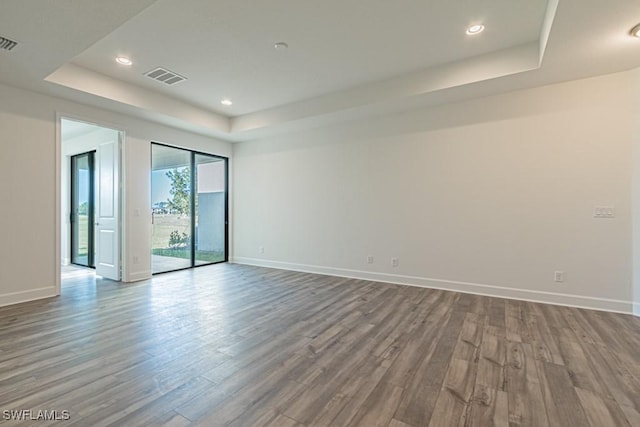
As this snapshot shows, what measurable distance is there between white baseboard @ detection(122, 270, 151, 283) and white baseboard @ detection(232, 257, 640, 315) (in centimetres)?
259

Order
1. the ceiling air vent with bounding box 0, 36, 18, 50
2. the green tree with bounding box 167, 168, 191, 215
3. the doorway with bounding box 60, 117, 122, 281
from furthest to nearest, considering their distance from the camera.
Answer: the green tree with bounding box 167, 168, 191, 215 < the doorway with bounding box 60, 117, 122, 281 < the ceiling air vent with bounding box 0, 36, 18, 50

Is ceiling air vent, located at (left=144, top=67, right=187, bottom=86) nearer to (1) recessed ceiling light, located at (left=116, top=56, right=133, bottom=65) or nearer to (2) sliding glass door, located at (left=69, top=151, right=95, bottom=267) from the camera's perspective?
(1) recessed ceiling light, located at (left=116, top=56, right=133, bottom=65)

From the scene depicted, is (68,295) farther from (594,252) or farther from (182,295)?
(594,252)

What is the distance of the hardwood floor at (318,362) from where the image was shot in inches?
69.4

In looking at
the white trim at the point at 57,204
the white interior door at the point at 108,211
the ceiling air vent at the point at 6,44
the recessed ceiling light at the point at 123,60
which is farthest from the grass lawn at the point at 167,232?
the ceiling air vent at the point at 6,44

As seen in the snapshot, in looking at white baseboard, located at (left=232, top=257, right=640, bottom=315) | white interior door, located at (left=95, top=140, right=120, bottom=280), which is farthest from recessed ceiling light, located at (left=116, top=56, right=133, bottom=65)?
white baseboard, located at (left=232, top=257, right=640, bottom=315)

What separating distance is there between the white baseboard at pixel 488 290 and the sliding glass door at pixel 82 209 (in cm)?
439

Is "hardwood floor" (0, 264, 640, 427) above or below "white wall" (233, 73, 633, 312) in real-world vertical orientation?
below

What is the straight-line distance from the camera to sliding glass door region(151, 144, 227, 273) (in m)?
5.78

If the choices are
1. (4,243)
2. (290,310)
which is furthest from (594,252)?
(4,243)

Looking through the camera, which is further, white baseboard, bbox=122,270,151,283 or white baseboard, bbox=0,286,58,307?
white baseboard, bbox=122,270,151,283

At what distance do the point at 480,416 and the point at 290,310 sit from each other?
88.8 inches

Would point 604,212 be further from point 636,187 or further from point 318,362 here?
point 318,362

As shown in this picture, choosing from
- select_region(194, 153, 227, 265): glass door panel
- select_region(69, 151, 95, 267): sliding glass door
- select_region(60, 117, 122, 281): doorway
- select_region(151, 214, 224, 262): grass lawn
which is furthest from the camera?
select_region(194, 153, 227, 265): glass door panel
